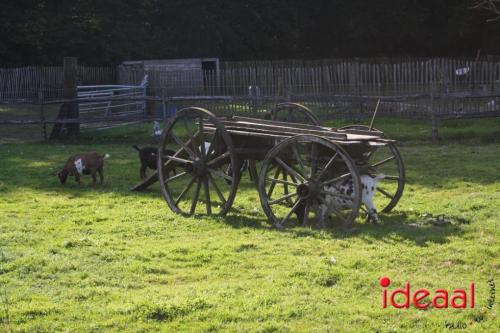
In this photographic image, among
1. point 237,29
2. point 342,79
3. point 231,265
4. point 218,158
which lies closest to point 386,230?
point 231,265

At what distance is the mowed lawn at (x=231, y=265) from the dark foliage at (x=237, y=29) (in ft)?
95.7

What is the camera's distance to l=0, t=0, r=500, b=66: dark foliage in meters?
40.0

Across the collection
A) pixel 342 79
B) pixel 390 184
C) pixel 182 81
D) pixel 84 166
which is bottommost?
pixel 390 184

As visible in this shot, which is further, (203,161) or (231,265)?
(203,161)

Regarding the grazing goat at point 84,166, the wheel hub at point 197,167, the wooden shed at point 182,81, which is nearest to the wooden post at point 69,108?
the wooden shed at point 182,81

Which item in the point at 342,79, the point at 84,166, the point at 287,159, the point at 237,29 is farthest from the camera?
the point at 237,29

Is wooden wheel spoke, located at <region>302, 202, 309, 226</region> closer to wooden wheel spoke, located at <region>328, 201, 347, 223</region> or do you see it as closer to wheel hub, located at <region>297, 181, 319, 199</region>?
wheel hub, located at <region>297, 181, 319, 199</region>

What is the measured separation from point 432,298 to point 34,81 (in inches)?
1073

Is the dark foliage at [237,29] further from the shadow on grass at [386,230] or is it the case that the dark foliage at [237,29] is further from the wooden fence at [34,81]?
the shadow on grass at [386,230]

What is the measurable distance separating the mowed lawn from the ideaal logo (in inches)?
3.6

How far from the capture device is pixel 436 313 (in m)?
6.09

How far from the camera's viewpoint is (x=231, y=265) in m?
7.85

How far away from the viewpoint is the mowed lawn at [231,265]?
6.08 metres

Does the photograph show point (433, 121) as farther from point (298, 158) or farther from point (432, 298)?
point (432, 298)
